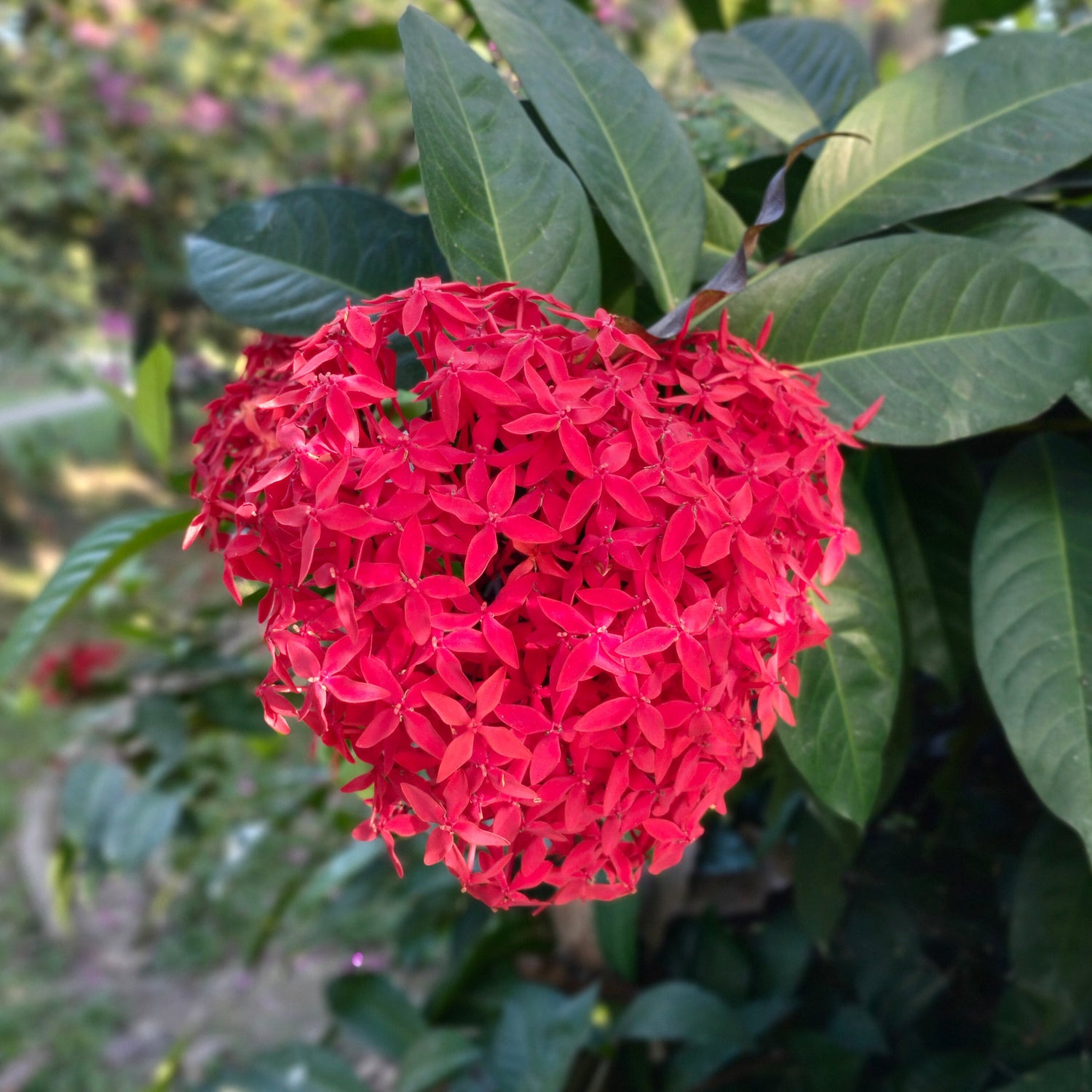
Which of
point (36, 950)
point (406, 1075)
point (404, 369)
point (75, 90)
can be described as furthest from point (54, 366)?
point (404, 369)

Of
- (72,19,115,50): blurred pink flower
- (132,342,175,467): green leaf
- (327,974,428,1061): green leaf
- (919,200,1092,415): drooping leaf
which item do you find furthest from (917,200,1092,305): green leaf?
(72,19,115,50): blurred pink flower

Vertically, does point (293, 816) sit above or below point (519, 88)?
below

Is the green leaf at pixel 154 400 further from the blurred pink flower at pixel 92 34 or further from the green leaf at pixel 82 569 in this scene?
the blurred pink flower at pixel 92 34

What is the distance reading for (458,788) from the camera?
0.53m

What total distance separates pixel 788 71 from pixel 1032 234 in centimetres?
36

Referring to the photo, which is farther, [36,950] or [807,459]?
[36,950]

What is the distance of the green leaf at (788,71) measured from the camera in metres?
0.90

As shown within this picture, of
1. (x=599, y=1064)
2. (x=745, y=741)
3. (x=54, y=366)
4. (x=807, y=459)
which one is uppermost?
(x=807, y=459)

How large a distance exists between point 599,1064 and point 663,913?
0.23 m

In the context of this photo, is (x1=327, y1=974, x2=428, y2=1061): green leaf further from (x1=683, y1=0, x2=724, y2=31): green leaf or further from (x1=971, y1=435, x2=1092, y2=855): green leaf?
(x1=683, y1=0, x2=724, y2=31): green leaf

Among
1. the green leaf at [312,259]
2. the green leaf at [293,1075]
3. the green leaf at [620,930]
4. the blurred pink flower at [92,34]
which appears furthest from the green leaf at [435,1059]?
the blurred pink flower at [92,34]

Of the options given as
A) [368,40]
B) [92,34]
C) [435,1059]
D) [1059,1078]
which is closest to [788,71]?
[368,40]

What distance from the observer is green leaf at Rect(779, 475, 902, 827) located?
70 centimetres

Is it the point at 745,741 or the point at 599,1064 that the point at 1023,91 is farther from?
the point at 599,1064
